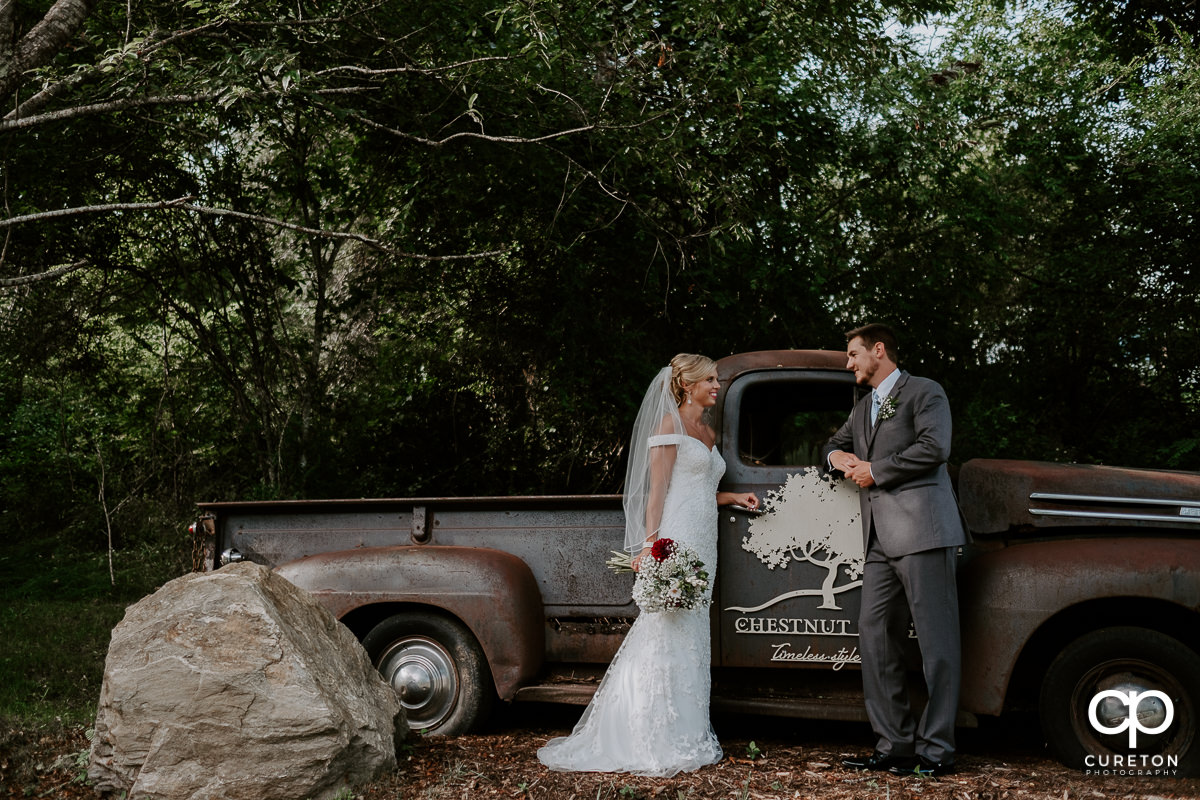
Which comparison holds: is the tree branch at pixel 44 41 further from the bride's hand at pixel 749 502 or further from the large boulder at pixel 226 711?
the bride's hand at pixel 749 502

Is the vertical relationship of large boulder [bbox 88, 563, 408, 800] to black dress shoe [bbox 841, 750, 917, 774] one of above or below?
above

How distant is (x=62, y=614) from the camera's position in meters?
9.46

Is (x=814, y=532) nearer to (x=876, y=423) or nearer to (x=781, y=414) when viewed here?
(x=876, y=423)

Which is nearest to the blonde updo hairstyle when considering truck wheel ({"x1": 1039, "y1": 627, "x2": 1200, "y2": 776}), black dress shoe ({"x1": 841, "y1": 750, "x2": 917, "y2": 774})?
black dress shoe ({"x1": 841, "y1": 750, "x2": 917, "y2": 774})

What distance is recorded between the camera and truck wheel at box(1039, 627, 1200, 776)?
4.09 meters

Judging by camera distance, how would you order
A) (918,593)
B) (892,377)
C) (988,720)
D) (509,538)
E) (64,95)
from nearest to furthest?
1. (918,593)
2. (892,377)
3. (509,538)
4. (988,720)
5. (64,95)

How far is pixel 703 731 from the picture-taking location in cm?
454

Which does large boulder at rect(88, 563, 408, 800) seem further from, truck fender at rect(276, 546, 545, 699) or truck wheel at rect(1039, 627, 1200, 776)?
truck wheel at rect(1039, 627, 1200, 776)

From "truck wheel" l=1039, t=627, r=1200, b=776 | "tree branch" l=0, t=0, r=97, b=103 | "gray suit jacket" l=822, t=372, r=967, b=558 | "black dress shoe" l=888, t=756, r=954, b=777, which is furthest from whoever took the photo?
"tree branch" l=0, t=0, r=97, b=103

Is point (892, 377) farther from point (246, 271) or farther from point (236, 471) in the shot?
point (236, 471)

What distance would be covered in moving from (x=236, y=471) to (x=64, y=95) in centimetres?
477

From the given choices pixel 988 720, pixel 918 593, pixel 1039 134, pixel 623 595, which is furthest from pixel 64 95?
pixel 1039 134

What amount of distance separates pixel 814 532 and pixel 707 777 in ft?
3.99

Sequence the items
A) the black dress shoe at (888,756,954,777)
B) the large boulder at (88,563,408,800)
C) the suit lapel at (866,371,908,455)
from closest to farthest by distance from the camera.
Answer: the large boulder at (88,563,408,800) < the black dress shoe at (888,756,954,777) < the suit lapel at (866,371,908,455)
